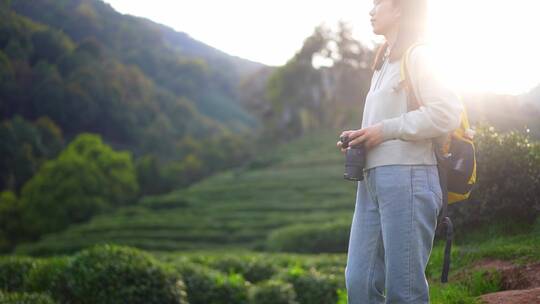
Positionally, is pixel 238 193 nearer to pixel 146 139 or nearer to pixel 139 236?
pixel 139 236

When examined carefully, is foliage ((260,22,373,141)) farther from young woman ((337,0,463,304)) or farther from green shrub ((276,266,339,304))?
young woman ((337,0,463,304))

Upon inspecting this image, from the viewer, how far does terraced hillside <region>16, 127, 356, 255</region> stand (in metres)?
22.2

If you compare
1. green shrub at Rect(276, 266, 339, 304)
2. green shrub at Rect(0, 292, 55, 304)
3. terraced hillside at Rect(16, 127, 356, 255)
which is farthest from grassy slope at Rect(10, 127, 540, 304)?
green shrub at Rect(0, 292, 55, 304)

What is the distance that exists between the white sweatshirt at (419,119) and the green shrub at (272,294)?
5243mm

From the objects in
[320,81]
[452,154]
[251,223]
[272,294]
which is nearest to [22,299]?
[272,294]

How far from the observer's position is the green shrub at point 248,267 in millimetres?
9789

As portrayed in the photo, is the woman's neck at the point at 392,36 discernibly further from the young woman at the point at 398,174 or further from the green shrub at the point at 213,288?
the green shrub at the point at 213,288

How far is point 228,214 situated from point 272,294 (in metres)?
18.4

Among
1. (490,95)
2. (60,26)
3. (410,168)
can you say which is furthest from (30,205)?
(410,168)

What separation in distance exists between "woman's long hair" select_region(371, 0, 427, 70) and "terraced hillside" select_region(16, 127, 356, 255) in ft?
47.3

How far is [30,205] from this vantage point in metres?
36.6

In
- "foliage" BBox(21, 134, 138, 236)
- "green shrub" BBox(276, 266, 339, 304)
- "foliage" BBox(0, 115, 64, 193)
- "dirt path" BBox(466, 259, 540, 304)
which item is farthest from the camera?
"foliage" BBox(21, 134, 138, 236)

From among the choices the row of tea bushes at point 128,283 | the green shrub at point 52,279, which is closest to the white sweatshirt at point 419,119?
the row of tea bushes at point 128,283

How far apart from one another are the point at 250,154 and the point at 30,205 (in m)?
25.4
